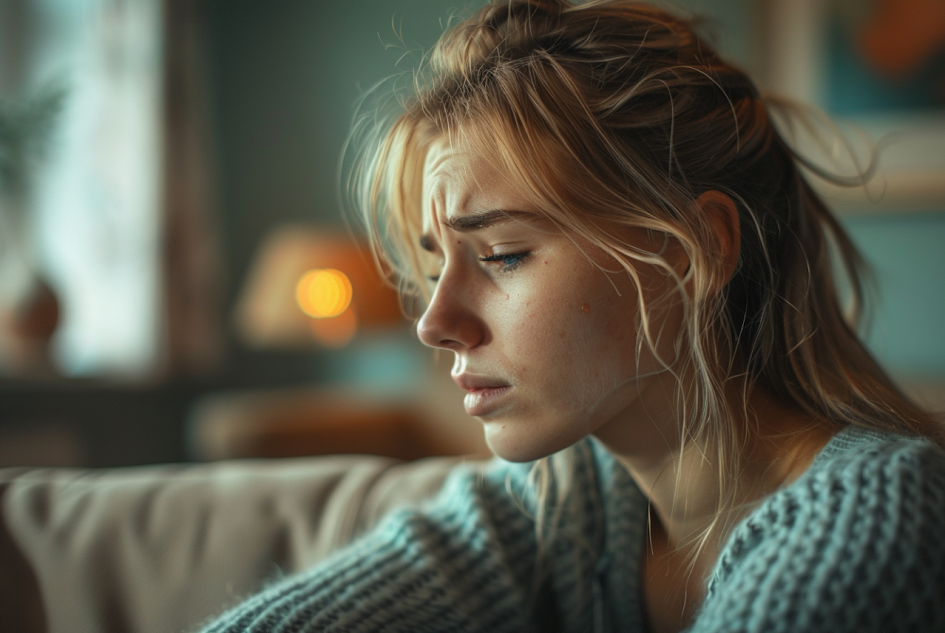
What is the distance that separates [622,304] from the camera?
73 centimetres

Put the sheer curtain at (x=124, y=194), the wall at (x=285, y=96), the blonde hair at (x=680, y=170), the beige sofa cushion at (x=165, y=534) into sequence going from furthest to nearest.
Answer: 1. the wall at (x=285, y=96)
2. the sheer curtain at (x=124, y=194)
3. the beige sofa cushion at (x=165, y=534)
4. the blonde hair at (x=680, y=170)

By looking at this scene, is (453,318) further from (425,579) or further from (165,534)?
(165,534)

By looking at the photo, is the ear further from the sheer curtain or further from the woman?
the sheer curtain

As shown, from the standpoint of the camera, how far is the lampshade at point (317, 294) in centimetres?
259

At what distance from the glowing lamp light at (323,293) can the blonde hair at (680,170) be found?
1802 mm


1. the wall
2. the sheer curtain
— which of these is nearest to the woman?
the sheer curtain

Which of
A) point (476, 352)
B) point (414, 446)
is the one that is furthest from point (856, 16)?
point (476, 352)

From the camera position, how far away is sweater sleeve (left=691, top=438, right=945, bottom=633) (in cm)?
54

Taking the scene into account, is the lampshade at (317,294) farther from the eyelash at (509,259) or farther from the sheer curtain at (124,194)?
the eyelash at (509,259)

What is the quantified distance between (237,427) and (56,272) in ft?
2.77

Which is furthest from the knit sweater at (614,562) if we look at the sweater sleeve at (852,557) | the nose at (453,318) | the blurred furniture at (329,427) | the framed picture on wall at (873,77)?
the framed picture on wall at (873,77)

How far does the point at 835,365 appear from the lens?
0.78 metres

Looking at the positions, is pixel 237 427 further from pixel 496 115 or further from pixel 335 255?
pixel 496 115

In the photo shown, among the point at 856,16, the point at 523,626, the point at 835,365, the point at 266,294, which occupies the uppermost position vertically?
the point at 856,16
